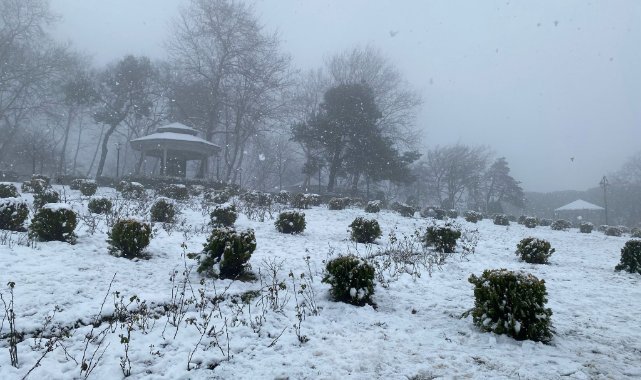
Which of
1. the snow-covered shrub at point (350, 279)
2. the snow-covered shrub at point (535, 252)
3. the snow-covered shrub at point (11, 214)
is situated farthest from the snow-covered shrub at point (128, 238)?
the snow-covered shrub at point (535, 252)

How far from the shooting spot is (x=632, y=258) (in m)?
8.40

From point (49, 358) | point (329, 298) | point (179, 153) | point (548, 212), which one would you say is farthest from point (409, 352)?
point (548, 212)

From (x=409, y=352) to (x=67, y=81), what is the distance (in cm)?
3573

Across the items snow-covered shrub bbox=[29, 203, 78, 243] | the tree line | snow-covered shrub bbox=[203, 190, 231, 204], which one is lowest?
snow-covered shrub bbox=[29, 203, 78, 243]

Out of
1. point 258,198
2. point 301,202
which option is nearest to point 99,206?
point 258,198

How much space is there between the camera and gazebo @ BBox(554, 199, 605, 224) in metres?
44.6

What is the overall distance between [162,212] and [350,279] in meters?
7.34

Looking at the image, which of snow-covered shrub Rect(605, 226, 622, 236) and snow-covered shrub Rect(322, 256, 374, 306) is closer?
snow-covered shrub Rect(322, 256, 374, 306)

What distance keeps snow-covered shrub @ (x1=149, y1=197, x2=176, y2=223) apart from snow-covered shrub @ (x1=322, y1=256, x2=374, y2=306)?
6.91 m

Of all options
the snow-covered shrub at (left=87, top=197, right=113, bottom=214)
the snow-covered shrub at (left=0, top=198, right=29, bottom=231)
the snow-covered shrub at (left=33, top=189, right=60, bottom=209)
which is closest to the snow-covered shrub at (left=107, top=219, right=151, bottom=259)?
the snow-covered shrub at (left=0, top=198, right=29, bottom=231)

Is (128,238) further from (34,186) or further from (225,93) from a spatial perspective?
(225,93)

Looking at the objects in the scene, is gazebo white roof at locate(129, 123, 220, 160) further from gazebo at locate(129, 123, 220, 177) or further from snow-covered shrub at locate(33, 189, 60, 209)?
snow-covered shrub at locate(33, 189, 60, 209)

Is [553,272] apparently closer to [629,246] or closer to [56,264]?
[629,246]

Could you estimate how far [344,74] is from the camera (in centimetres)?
3253
